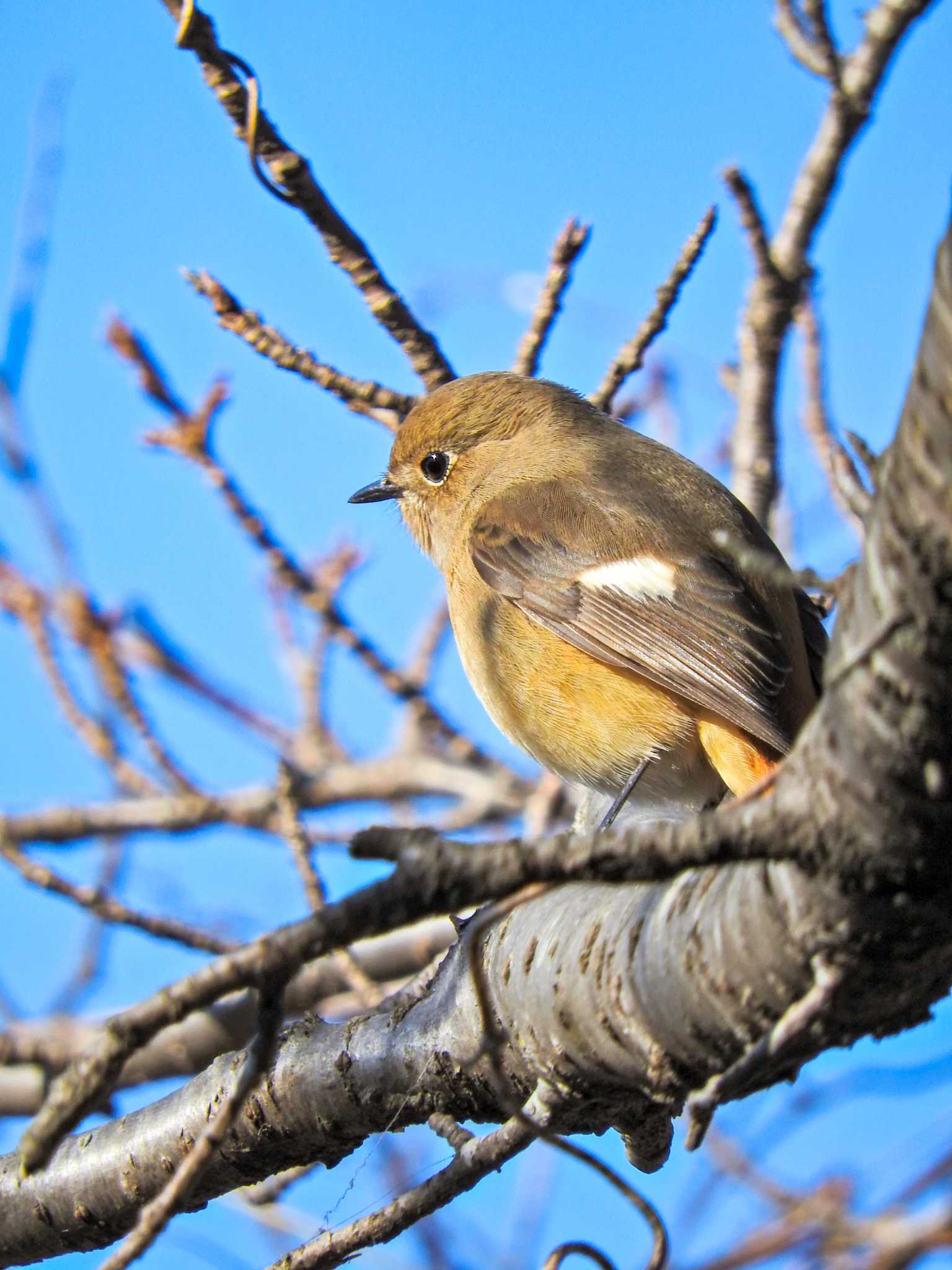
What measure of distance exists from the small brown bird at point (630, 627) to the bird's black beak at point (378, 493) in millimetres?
501

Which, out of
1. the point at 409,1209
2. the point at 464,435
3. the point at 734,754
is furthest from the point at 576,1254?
the point at 464,435

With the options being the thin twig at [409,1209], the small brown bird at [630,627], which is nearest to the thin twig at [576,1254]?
the thin twig at [409,1209]

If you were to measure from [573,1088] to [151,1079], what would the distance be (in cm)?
273

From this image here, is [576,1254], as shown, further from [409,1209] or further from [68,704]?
[68,704]

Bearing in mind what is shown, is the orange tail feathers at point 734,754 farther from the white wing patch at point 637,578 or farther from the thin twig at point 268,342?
the thin twig at point 268,342

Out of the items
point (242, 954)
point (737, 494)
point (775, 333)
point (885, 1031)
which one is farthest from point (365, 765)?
point (242, 954)

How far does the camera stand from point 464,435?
4984 millimetres

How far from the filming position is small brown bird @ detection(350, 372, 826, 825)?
12.1ft

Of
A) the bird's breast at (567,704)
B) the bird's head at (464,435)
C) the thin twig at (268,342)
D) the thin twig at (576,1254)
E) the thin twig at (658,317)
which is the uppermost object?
the bird's head at (464,435)

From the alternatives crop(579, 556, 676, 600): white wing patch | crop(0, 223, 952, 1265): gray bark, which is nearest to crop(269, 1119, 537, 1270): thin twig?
crop(0, 223, 952, 1265): gray bark

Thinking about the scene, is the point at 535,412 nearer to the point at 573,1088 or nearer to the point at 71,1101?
the point at 573,1088

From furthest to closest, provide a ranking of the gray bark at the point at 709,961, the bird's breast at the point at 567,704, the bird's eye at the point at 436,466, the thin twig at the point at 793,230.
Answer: the bird's eye at the point at 436,466 < the bird's breast at the point at 567,704 < the thin twig at the point at 793,230 < the gray bark at the point at 709,961

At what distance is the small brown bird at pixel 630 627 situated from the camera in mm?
3697

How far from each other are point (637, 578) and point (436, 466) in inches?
51.2
